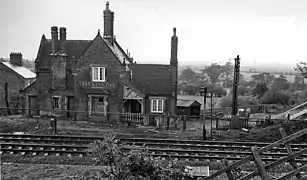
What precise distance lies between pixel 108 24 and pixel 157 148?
58.7 feet

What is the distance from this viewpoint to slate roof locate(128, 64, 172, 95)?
28.0 m

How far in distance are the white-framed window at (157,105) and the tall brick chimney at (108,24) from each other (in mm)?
7688

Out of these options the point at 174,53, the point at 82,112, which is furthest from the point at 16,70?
the point at 174,53

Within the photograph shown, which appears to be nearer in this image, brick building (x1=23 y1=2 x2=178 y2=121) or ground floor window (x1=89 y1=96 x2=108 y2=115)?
brick building (x1=23 y1=2 x2=178 y2=121)

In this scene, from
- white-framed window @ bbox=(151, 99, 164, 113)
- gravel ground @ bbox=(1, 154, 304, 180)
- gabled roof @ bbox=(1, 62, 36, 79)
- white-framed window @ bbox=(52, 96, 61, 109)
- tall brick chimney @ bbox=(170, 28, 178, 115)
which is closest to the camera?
gravel ground @ bbox=(1, 154, 304, 180)

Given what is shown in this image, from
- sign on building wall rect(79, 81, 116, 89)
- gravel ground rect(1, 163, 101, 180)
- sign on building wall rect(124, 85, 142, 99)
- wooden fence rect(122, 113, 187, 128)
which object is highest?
sign on building wall rect(79, 81, 116, 89)

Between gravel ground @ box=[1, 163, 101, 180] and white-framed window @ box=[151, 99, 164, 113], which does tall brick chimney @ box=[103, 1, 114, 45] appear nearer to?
white-framed window @ box=[151, 99, 164, 113]

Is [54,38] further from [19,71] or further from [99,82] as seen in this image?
[19,71]

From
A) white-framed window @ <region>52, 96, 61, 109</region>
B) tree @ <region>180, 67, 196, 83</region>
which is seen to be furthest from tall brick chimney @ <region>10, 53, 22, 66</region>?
tree @ <region>180, 67, 196, 83</region>

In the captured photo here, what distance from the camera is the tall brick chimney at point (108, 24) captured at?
29.0m

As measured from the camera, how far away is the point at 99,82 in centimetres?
2705

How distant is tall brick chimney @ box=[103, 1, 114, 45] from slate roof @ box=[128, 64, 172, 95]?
3.73 meters

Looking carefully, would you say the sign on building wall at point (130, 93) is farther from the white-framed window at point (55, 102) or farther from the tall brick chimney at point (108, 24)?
the white-framed window at point (55, 102)

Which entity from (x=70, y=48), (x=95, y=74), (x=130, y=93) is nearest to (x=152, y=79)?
(x=130, y=93)
